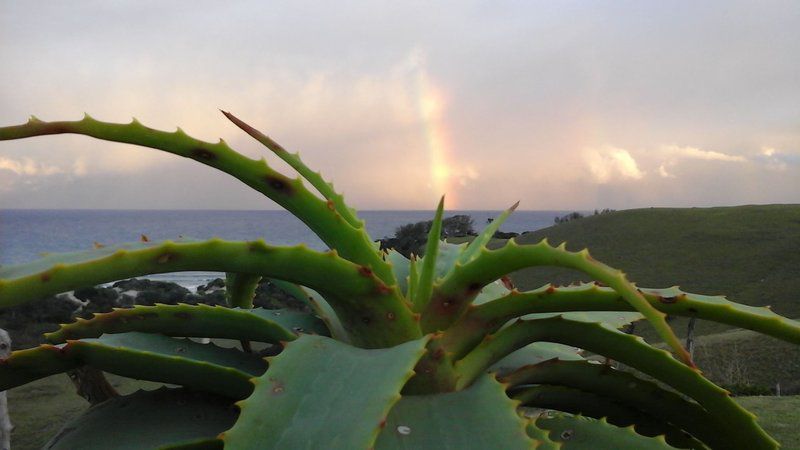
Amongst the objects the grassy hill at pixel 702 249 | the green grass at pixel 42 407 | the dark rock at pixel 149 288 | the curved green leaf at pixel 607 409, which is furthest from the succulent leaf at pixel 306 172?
the grassy hill at pixel 702 249

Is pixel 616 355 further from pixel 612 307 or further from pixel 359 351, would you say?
pixel 359 351

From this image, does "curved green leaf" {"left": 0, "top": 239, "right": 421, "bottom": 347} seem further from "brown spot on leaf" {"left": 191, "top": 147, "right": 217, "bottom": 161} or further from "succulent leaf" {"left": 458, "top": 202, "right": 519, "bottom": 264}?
"succulent leaf" {"left": 458, "top": 202, "right": 519, "bottom": 264}

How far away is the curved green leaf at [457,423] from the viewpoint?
3.14 feet

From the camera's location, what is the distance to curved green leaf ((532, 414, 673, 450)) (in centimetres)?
122

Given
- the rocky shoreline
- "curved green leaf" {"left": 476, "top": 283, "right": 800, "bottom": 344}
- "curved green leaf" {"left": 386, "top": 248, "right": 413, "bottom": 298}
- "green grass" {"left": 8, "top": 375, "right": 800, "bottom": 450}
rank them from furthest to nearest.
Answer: the rocky shoreline, "green grass" {"left": 8, "top": 375, "right": 800, "bottom": 450}, "curved green leaf" {"left": 386, "top": 248, "right": 413, "bottom": 298}, "curved green leaf" {"left": 476, "top": 283, "right": 800, "bottom": 344}

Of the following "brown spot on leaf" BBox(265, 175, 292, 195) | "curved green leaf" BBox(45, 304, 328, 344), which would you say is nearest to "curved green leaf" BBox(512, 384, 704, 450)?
"curved green leaf" BBox(45, 304, 328, 344)

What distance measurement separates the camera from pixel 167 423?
1225 millimetres

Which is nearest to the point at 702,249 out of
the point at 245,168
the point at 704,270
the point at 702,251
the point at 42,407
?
the point at 702,251

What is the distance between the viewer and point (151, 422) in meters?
1.24

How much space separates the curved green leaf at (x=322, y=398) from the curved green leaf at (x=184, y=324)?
21cm

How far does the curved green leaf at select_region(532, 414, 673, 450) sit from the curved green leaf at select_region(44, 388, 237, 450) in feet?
1.90

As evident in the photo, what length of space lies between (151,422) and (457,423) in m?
0.59

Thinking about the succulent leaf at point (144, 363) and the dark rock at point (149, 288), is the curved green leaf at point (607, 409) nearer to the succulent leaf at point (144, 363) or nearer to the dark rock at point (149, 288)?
the succulent leaf at point (144, 363)

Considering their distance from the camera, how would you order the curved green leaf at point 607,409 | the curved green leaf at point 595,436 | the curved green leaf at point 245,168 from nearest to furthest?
1. the curved green leaf at point 245,168
2. the curved green leaf at point 595,436
3. the curved green leaf at point 607,409
